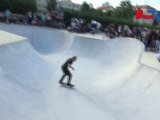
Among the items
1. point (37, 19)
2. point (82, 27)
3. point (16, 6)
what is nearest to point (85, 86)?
point (82, 27)

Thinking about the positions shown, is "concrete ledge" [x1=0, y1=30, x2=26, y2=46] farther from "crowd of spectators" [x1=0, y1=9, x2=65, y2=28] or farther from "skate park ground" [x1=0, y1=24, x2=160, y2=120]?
"crowd of spectators" [x1=0, y1=9, x2=65, y2=28]

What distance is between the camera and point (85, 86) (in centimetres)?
1584

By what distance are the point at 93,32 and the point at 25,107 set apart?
2364 cm

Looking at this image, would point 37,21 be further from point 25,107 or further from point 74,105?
point 25,107

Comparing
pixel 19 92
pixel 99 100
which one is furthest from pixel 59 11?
pixel 19 92

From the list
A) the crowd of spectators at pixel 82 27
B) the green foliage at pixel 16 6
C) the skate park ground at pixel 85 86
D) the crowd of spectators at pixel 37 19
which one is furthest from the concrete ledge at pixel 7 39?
the green foliage at pixel 16 6

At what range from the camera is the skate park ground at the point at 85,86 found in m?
10.2

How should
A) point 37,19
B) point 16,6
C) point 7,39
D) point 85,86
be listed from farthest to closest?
point 16,6 → point 37,19 → point 7,39 → point 85,86

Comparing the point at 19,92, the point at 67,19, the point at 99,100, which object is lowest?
the point at 67,19

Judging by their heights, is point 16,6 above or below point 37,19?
above

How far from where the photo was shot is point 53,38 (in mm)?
29031

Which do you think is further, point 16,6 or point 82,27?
point 16,6

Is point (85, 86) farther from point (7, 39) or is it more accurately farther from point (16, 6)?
point (16, 6)

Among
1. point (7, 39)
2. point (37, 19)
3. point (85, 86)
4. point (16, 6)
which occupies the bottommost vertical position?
point (37, 19)
